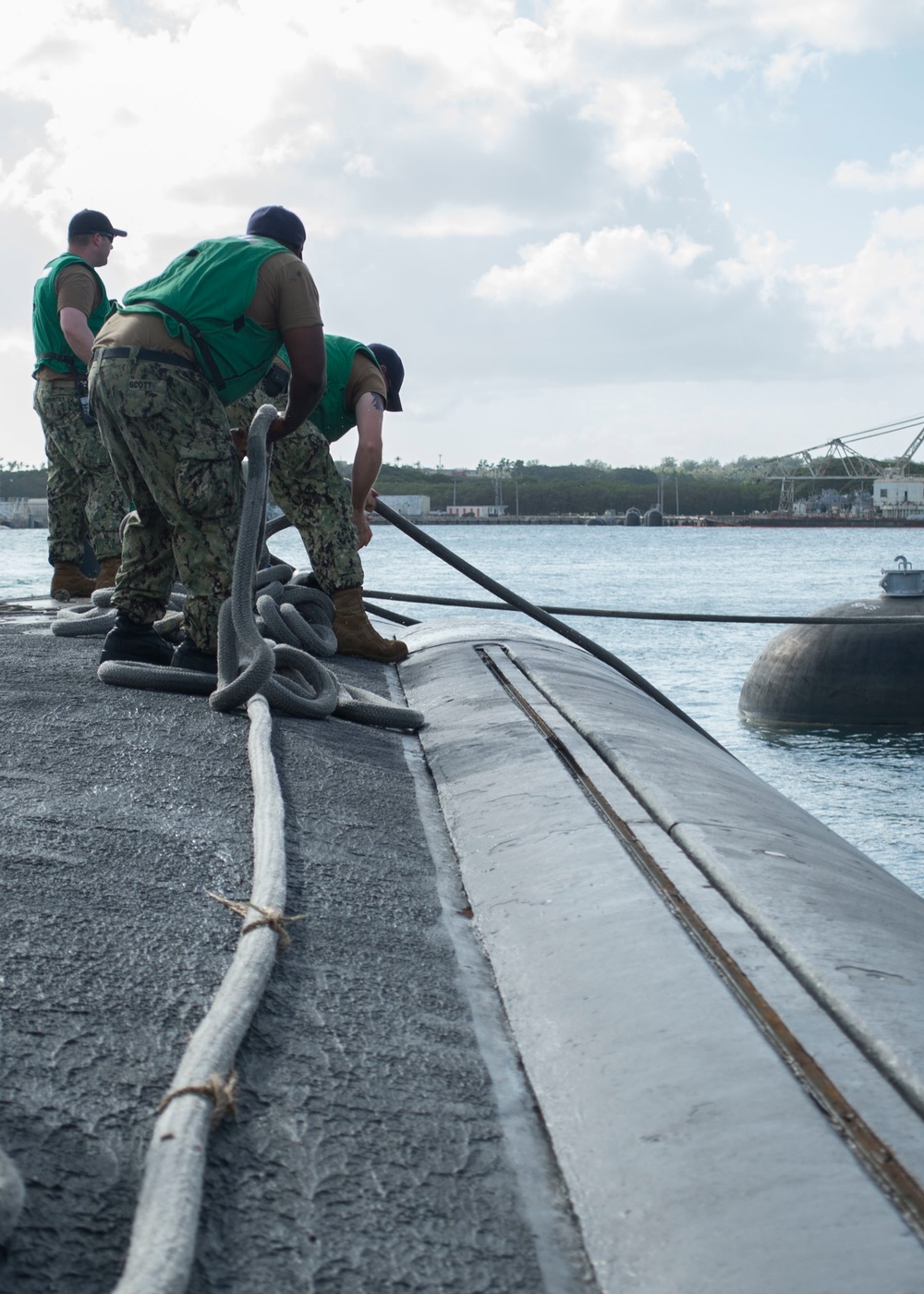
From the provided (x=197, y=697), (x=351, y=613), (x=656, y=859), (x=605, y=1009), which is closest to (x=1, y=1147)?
(x=605, y=1009)

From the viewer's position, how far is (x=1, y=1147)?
1.40 meters

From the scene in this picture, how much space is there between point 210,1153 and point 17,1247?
9.6 inches

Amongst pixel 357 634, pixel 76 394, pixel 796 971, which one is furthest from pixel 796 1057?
pixel 76 394

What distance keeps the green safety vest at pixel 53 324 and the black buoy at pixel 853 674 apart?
10.7m

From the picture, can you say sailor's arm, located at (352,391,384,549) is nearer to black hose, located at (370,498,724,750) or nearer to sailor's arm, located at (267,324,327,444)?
black hose, located at (370,498,724,750)

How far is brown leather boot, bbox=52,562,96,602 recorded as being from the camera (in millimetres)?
8391

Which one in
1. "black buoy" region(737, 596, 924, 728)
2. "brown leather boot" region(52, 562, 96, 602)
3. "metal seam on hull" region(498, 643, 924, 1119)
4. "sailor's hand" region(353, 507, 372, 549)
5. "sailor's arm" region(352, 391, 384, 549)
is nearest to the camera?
"metal seam on hull" region(498, 643, 924, 1119)

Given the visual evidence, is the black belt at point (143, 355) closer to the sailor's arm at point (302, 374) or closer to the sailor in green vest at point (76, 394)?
the sailor's arm at point (302, 374)

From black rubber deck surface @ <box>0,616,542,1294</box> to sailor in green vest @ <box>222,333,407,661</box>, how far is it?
113 inches

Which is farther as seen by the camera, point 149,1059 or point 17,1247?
point 149,1059

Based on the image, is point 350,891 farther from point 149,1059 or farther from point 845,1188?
point 845,1188

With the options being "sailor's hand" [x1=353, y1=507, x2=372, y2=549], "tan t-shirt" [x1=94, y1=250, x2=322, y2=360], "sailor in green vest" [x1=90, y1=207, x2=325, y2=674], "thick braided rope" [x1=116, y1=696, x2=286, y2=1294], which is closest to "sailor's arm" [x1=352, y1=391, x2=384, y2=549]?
"sailor's hand" [x1=353, y1=507, x2=372, y2=549]

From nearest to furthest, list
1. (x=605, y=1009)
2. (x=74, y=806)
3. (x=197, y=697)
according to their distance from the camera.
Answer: (x=605, y=1009) < (x=74, y=806) < (x=197, y=697)

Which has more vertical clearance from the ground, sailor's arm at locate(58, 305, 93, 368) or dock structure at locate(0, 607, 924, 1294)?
sailor's arm at locate(58, 305, 93, 368)
